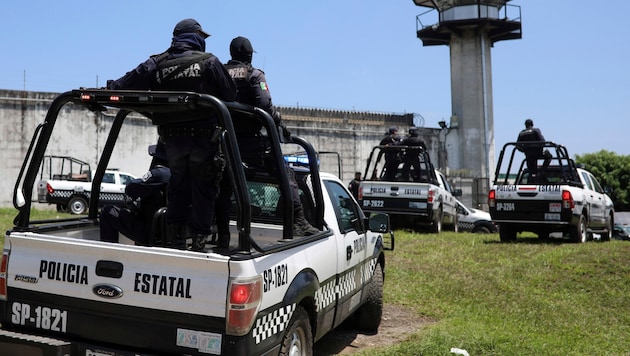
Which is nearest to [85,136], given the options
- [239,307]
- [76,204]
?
[76,204]

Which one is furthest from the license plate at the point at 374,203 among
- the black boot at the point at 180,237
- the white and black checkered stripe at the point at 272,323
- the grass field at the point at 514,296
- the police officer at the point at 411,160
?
the white and black checkered stripe at the point at 272,323

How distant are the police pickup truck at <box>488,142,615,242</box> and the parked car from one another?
201 inches

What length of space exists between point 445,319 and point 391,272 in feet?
8.18

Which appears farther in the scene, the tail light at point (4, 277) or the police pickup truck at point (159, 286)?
the tail light at point (4, 277)

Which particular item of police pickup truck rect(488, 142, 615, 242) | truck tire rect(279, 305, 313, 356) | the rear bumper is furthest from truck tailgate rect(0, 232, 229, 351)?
police pickup truck rect(488, 142, 615, 242)

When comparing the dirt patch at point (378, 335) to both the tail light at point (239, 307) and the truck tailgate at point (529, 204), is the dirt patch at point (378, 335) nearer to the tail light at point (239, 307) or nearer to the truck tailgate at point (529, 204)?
the tail light at point (239, 307)

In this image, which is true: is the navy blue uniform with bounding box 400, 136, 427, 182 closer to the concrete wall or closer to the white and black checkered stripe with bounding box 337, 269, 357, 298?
the white and black checkered stripe with bounding box 337, 269, 357, 298

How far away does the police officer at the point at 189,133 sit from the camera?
4.00 metres

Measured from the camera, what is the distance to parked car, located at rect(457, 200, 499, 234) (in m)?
19.2

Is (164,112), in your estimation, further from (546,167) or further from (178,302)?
(546,167)

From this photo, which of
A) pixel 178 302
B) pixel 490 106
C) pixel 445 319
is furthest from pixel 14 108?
pixel 490 106

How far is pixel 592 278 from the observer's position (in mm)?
9078

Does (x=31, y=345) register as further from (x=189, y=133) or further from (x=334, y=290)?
(x=334, y=290)

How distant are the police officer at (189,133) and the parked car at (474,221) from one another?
52.3ft
